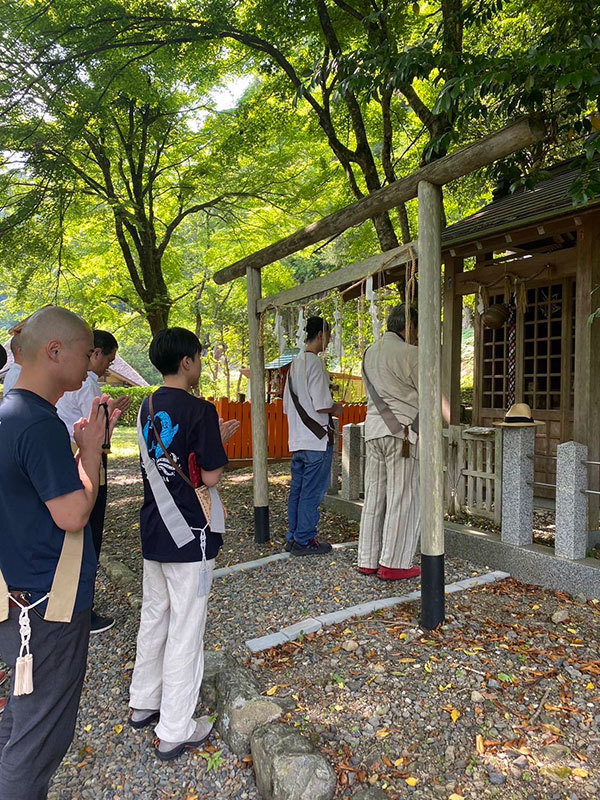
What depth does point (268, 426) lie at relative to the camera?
37.4 feet

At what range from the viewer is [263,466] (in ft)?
18.4

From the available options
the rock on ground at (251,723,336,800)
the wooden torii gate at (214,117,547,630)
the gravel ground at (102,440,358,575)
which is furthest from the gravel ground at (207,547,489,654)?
the rock on ground at (251,723,336,800)

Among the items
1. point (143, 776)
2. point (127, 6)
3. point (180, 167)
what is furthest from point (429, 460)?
point (180, 167)

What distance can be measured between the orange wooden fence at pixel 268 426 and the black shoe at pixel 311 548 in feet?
16.7

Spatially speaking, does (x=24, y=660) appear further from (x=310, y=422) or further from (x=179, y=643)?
(x=310, y=422)

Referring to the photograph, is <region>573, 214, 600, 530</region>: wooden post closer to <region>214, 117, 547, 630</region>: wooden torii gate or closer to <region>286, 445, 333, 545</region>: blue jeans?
<region>214, 117, 547, 630</region>: wooden torii gate

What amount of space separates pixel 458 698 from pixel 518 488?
2215 mm

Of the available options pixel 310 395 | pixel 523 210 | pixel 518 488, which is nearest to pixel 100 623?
pixel 310 395

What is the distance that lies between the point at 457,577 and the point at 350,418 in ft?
24.7

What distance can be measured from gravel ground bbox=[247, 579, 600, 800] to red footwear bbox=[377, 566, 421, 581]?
1.71 feet

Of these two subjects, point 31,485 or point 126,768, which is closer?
point 31,485

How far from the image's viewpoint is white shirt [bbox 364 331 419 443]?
432cm

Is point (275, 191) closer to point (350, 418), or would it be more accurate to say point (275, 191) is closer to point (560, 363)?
point (350, 418)

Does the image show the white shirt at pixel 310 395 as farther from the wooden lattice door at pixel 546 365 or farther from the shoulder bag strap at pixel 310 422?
the wooden lattice door at pixel 546 365
